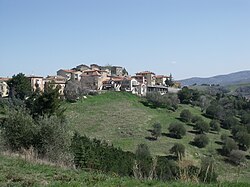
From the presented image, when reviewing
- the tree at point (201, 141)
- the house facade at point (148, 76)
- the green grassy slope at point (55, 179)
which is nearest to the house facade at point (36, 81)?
the tree at point (201, 141)

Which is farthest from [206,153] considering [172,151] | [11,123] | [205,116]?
[11,123]

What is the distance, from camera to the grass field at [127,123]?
155ft

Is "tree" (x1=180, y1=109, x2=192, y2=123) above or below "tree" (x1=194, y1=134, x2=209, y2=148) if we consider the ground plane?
above

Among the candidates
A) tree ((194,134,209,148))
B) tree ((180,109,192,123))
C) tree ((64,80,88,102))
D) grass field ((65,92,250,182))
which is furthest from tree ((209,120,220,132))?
tree ((64,80,88,102))

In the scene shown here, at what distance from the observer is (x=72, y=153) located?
63.4 ft

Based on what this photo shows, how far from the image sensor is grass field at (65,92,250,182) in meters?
47.1

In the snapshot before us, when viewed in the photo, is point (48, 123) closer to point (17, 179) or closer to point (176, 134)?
point (17, 179)

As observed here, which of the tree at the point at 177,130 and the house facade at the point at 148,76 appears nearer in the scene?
the tree at the point at 177,130

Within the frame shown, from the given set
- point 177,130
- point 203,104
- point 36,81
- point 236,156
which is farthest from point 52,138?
point 203,104

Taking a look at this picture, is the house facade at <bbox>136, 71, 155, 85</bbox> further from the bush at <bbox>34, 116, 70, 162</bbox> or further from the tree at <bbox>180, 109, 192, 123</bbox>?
the bush at <bbox>34, 116, 70, 162</bbox>

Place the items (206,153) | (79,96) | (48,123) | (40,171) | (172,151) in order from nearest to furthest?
(40,171), (48,123), (172,151), (206,153), (79,96)

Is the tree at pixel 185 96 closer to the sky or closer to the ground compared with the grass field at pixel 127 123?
closer to the sky

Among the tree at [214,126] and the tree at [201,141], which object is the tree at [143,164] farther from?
the tree at [214,126]

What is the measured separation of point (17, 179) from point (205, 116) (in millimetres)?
66137
